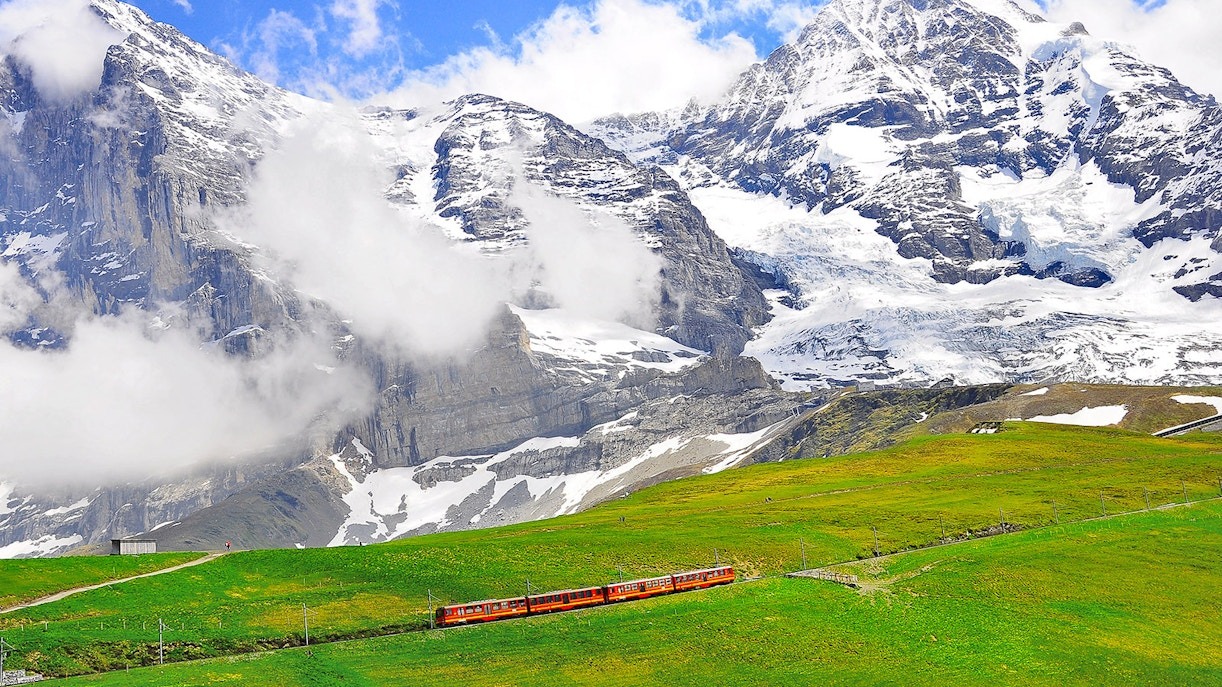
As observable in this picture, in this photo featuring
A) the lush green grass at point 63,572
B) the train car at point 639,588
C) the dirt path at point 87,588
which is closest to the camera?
the train car at point 639,588

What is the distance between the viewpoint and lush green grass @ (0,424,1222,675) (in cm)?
7519

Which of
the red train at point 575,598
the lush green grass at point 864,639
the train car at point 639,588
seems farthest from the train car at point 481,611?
the train car at point 639,588

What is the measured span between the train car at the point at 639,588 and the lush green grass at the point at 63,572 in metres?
40.5

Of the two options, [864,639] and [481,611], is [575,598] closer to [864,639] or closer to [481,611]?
[481,611]

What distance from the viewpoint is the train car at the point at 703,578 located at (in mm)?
83625

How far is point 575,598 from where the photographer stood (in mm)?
79812

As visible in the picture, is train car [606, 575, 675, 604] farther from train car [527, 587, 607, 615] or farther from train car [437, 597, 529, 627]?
train car [437, 597, 529, 627]

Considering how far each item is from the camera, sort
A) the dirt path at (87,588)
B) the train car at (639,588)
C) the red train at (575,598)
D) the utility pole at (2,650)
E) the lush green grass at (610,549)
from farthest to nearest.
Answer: the dirt path at (87,588) → the train car at (639,588) → the red train at (575,598) → the lush green grass at (610,549) → the utility pole at (2,650)

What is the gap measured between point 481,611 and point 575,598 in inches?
260

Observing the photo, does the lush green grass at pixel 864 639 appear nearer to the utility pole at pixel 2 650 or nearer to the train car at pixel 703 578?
the train car at pixel 703 578

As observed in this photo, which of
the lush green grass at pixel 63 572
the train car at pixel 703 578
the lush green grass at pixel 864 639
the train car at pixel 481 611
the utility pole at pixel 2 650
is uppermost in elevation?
the lush green grass at pixel 63 572

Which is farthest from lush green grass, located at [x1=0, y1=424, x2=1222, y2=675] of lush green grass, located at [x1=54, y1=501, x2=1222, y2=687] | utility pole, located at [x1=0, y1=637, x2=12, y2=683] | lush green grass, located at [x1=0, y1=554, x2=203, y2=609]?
lush green grass, located at [x1=54, y1=501, x2=1222, y2=687]

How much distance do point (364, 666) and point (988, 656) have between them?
3314 cm

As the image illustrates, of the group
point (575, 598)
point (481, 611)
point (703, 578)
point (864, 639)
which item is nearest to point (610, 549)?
point (703, 578)
